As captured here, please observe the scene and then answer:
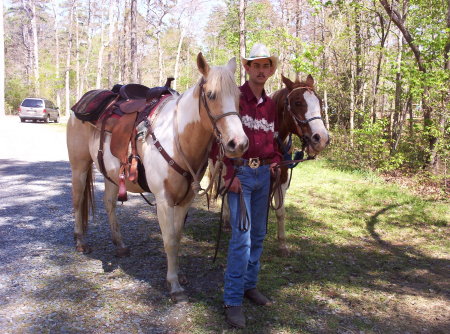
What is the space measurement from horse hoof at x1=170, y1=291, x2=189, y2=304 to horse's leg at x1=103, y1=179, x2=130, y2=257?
1265 mm

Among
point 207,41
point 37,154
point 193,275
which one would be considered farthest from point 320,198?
point 207,41

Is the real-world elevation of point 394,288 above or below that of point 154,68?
below

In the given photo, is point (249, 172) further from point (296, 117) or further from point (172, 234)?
point (296, 117)

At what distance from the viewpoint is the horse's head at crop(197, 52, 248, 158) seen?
239 centimetres

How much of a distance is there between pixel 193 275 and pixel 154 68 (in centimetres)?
4708

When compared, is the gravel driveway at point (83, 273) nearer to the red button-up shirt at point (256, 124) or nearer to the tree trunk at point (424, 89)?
the red button-up shirt at point (256, 124)

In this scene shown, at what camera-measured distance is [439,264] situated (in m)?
4.35

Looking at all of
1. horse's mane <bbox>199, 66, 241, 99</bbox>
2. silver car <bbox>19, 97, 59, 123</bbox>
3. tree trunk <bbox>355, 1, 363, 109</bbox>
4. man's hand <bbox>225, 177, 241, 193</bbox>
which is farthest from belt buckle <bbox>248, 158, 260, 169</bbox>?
silver car <bbox>19, 97, 59, 123</bbox>

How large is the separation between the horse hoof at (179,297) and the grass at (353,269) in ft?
0.41

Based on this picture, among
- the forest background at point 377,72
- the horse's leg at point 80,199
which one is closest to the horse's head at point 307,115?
the horse's leg at point 80,199

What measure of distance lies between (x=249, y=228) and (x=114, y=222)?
226 centimetres

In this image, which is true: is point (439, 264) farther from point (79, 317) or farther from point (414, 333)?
point (79, 317)

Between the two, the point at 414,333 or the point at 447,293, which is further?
the point at 447,293

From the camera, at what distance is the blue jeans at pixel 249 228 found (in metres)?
2.84
